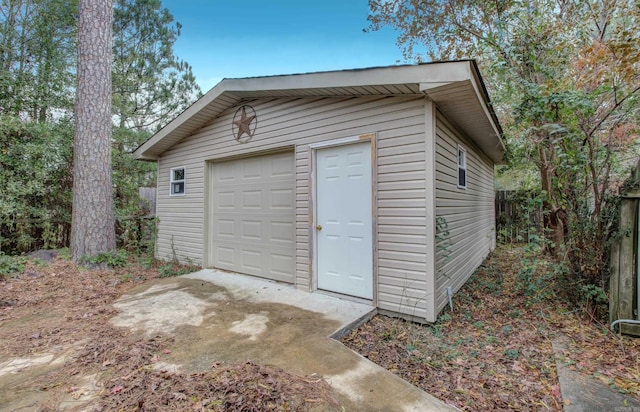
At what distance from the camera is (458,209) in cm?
461

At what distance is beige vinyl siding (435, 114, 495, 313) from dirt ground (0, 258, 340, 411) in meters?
2.17

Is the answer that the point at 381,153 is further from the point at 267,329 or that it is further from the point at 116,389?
the point at 116,389

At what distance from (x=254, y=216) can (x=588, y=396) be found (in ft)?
14.6

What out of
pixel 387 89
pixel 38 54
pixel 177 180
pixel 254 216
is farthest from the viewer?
pixel 38 54

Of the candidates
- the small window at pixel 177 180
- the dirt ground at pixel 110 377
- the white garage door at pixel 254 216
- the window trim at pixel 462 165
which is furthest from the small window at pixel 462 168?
the small window at pixel 177 180

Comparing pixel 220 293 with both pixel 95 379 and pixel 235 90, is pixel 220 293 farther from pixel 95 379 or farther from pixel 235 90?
pixel 235 90

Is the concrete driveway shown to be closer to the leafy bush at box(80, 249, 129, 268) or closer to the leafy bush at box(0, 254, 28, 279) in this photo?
the leafy bush at box(80, 249, 129, 268)

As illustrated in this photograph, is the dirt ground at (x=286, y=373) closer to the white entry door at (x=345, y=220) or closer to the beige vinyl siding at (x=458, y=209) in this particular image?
the beige vinyl siding at (x=458, y=209)

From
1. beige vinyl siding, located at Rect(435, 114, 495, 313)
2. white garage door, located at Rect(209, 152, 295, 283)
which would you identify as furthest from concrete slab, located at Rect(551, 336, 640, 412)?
white garage door, located at Rect(209, 152, 295, 283)

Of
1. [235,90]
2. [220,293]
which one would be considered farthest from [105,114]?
[220,293]

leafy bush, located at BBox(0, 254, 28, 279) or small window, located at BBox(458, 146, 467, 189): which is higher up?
small window, located at BBox(458, 146, 467, 189)

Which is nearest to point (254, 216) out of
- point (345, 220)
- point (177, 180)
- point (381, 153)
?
point (345, 220)

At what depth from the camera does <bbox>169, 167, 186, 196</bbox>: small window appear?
250 inches

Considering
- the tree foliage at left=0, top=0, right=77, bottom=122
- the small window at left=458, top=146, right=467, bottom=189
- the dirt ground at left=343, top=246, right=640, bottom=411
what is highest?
the tree foliage at left=0, top=0, right=77, bottom=122
